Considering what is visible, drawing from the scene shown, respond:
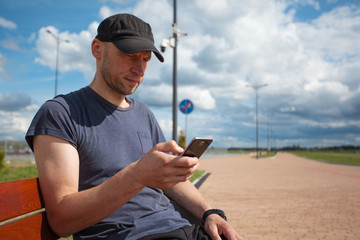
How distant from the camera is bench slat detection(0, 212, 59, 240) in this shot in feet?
5.19

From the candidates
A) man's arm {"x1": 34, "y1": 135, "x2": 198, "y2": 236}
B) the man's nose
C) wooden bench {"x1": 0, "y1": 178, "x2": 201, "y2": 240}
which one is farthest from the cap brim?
wooden bench {"x1": 0, "y1": 178, "x2": 201, "y2": 240}

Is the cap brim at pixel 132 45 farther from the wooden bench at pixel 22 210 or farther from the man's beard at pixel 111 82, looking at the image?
the wooden bench at pixel 22 210

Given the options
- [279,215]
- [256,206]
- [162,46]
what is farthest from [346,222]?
[162,46]

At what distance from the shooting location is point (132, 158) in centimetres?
195

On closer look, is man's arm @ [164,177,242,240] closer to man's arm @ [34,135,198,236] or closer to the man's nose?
man's arm @ [34,135,198,236]

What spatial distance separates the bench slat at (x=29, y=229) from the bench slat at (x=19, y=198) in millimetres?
48

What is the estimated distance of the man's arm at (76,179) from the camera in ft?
4.67

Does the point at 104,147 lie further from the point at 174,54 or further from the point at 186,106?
the point at 186,106

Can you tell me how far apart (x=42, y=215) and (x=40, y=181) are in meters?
0.24

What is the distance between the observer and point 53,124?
1683 millimetres

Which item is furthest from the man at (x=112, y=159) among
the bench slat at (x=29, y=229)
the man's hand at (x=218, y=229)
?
the bench slat at (x=29, y=229)

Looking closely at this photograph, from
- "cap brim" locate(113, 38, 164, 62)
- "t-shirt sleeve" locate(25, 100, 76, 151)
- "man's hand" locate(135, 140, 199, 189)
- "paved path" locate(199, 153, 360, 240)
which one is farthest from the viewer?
"paved path" locate(199, 153, 360, 240)

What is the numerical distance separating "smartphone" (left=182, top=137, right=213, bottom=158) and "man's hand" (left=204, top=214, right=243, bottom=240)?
719mm

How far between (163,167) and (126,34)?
91cm
